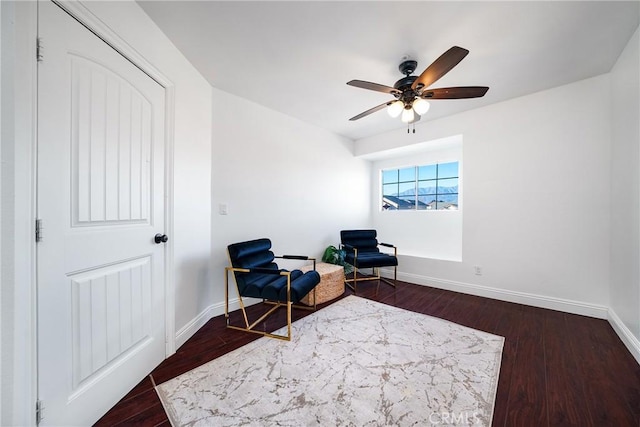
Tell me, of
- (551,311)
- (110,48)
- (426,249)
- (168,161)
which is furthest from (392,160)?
(110,48)

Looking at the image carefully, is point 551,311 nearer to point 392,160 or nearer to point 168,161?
point 392,160

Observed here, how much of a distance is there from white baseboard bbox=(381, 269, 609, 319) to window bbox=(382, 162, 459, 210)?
52.0 inches

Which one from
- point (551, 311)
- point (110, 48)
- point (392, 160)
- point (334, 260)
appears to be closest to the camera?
point (110, 48)

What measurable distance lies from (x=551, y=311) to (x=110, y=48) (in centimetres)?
480

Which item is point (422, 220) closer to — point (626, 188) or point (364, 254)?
point (364, 254)

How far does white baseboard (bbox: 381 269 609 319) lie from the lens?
2500mm

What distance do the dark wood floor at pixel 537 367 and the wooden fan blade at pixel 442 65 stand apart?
2245 mm

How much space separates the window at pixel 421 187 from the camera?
156 inches

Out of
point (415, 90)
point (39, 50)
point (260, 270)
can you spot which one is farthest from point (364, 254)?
point (39, 50)

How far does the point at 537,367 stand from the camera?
171 cm

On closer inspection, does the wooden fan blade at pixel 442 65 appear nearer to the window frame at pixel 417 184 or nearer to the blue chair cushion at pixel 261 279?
the blue chair cushion at pixel 261 279

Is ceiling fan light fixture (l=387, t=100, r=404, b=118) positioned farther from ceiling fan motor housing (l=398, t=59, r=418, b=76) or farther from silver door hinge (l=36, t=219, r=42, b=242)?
silver door hinge (l=36, t=219, r=42, b=242)

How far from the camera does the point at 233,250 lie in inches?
93.6

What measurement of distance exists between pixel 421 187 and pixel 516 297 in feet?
7.31
